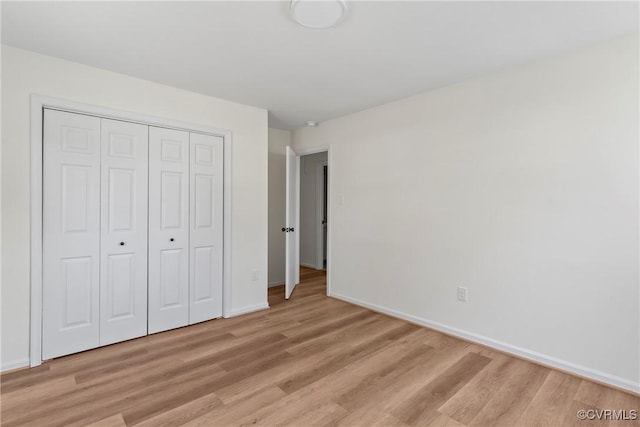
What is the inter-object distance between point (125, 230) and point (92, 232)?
242 mm

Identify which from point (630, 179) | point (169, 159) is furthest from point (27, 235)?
point (630, 179)

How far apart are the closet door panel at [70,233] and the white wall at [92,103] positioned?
5.3 inches

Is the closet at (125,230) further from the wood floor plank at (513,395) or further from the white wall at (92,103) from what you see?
the wood floor plank at (513,395)

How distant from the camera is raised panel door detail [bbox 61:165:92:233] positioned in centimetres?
249

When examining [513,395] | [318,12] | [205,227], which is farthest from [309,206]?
[513,395]

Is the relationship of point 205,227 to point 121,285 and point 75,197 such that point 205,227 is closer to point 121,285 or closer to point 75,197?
point 121,285

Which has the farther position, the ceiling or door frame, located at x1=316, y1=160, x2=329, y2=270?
door frame, located at x1=316, y1=160, x2=329, y2=270

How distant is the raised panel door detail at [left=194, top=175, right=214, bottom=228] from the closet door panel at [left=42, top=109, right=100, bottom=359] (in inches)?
32.9

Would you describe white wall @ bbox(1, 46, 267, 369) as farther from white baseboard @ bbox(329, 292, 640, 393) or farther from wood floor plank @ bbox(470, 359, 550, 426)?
wood floor plank @ bbox(470, 359, 550, 426)

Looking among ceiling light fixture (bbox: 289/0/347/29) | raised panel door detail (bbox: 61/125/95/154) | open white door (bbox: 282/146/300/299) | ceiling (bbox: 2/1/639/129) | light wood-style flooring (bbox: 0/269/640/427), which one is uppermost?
ceiling (bbox: 2/1/639/129)

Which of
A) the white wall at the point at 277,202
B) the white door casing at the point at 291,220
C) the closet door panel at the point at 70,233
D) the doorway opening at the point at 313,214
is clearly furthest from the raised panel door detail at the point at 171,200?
the doorway opening at the point at 313,214

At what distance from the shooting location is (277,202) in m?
4.77

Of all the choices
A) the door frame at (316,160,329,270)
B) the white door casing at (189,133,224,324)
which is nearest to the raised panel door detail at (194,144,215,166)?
the white door casing at (189,133,224,324)

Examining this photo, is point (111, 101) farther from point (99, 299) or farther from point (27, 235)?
point (99, 299)
